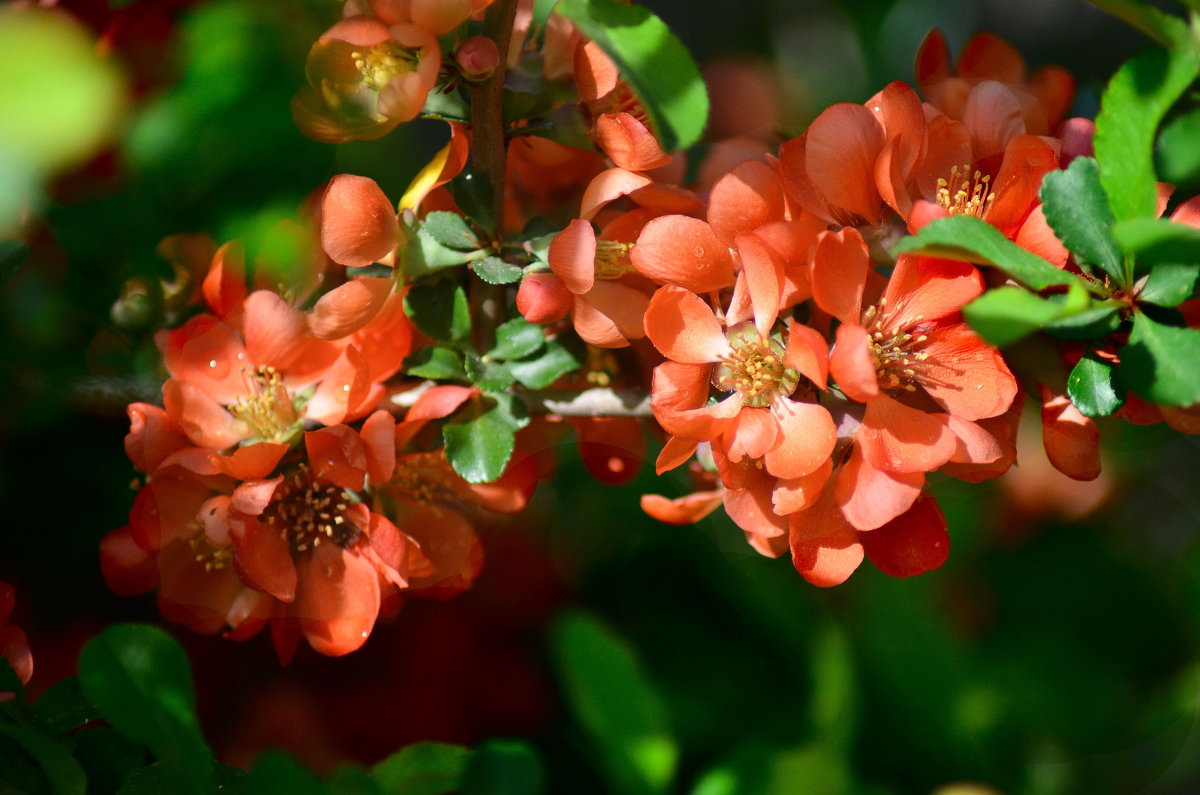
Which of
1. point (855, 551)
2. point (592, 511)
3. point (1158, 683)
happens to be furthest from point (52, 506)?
point (1158, 683)

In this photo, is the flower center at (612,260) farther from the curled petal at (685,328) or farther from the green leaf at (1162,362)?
the green leaf at (1162,362)

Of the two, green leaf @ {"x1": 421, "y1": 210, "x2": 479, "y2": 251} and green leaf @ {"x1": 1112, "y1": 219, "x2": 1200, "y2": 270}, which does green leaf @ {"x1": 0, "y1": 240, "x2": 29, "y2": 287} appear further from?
green leaf @ {"x1": 1112, "y1": 219, "x2": 1200, "y2": 270}

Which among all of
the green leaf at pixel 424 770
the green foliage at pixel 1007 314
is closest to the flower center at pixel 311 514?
the green leaf at pixel 424 770

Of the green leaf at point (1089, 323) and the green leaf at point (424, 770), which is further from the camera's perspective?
the green leaf at point (424, 770)

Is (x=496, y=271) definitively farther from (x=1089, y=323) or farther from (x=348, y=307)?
(x=1089, y=323)

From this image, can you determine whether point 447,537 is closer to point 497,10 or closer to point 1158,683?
point 497,10

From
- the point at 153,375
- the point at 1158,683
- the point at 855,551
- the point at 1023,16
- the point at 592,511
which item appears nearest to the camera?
the point at 855,551

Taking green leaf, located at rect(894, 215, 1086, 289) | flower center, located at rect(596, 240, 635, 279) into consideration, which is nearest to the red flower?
flower center, located at rect(596, 240, 635, 279)
